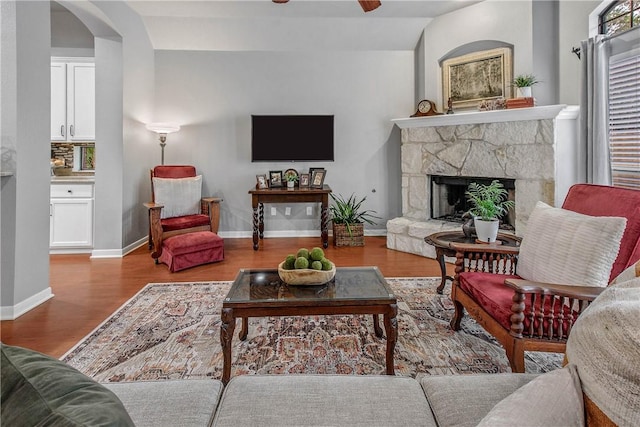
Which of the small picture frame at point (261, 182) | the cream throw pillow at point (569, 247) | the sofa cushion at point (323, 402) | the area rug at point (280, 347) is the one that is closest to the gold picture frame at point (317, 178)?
the small picture frame at point (261, 182)

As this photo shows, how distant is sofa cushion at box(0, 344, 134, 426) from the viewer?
513mm

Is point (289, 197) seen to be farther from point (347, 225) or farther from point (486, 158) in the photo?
point (486, 158)

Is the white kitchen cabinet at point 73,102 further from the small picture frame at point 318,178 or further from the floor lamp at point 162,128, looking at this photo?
the small picture frame at point 318,178

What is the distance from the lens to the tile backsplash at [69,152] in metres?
5.36

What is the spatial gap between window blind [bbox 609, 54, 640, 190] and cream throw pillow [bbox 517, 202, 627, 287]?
172 cm

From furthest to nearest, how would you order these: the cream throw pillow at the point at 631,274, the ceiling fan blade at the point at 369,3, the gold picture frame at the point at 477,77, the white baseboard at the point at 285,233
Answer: the white baseboard at the point at 285,233 < the gold picture frame at the point at 477,77 < the ceiling fan blade at the point at 369,3 < the cream throw pillow at the point at 631,274

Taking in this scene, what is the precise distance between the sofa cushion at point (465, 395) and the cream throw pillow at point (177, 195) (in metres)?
4.14

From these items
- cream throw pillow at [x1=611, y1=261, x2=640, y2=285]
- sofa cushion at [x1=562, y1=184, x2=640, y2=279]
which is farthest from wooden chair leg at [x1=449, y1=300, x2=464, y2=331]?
cream throw pillow at [x1=611, y1=261, x2=640, y2=285]

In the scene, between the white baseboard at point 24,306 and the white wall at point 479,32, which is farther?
the white wall at point 479,32

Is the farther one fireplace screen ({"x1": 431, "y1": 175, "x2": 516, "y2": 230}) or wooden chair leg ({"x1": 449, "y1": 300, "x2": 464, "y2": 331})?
fireplace screen ({"x1": 431, "y1": 175, "x2": 516, "y2": 230})

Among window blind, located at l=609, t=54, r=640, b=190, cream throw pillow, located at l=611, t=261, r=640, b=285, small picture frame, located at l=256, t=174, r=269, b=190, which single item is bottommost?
cream throw pillow, located at l=611, t=261, r=640, b=285

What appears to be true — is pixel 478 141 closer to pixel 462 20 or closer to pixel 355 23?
pixel 462 20

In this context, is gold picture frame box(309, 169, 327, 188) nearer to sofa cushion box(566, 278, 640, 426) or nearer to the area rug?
the area rug

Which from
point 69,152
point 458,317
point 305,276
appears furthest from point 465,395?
point 69,152
